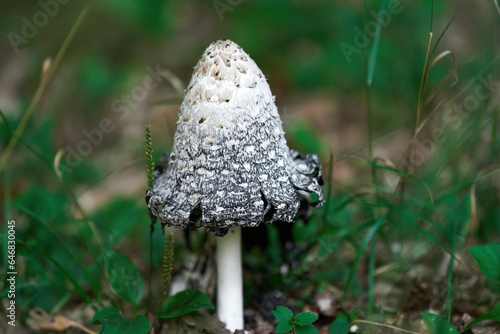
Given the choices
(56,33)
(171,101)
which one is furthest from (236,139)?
(56,33)

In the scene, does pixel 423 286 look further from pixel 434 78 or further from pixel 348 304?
pixel 434 78

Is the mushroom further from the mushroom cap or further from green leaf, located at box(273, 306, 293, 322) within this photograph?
green leaf, located at box(273, 306, 293, 322)

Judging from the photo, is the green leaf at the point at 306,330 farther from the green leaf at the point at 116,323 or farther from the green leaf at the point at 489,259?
the green leaf at the point at 489,259

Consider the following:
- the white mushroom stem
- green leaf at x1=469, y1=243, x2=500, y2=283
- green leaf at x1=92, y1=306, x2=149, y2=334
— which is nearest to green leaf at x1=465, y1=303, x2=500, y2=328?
green leaf at x1=469, y1=243, x2=500, y2=283

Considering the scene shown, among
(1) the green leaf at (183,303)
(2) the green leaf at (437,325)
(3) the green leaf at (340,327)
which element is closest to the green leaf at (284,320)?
(3) the green leaf at (340,327)

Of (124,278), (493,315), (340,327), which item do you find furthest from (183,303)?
(493,315)

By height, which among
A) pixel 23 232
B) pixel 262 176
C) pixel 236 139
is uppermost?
pixel 236 139
